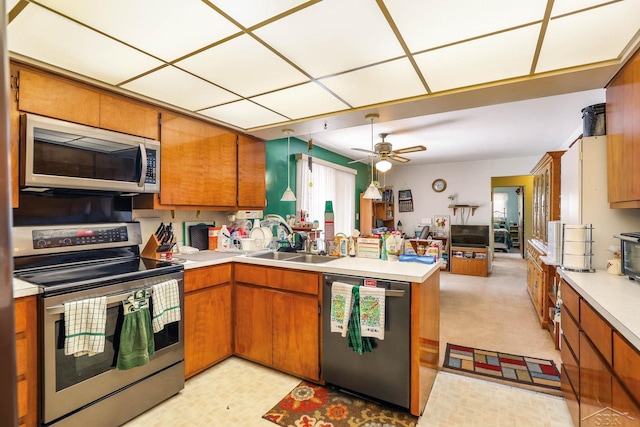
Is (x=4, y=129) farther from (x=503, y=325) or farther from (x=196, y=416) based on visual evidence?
(x=503, y=325)

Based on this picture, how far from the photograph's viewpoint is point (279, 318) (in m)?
2.33

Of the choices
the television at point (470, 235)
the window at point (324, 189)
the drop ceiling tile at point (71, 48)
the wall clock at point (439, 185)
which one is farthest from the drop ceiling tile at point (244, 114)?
the wall clock at point (439, 185)

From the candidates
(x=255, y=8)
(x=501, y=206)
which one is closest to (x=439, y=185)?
(x=501, y=206)

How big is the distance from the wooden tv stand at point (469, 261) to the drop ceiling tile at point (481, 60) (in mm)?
4819

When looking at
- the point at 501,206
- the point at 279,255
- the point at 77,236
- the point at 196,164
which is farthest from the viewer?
the point at 501,206

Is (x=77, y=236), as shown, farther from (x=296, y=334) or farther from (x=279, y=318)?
(x=296, y=334)

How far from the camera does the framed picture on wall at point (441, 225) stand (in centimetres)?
693

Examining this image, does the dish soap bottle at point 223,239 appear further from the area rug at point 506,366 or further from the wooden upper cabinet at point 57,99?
the area rug at point 506,366

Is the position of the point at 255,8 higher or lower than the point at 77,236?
higher

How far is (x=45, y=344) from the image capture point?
1492mm

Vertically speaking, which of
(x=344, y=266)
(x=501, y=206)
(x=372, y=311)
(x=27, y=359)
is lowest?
(x=27, y=359)

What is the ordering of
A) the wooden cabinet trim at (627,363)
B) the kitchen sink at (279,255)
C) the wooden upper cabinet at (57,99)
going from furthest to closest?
1. the kitchen sink at (279,255)
2. the wooden upper cabinet at (57,99)
3. the wooden cabinet trim at (627,363)

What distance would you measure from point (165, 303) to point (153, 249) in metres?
0.59

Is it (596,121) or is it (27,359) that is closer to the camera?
(27,359)
